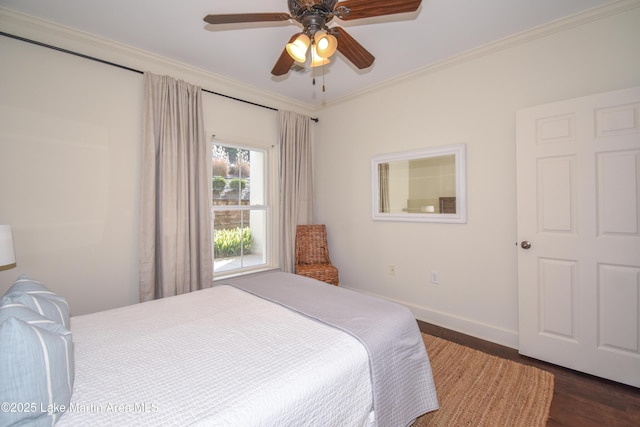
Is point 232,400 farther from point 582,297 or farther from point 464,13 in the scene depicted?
point 464,13

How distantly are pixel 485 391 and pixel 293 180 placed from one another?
291 cm

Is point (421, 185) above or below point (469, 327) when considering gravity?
above

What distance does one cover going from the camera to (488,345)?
100.0 inches

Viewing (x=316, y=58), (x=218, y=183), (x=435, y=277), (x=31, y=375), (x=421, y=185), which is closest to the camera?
(x=31, y=375)

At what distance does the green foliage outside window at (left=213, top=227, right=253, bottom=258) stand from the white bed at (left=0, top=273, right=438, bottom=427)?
151 cm

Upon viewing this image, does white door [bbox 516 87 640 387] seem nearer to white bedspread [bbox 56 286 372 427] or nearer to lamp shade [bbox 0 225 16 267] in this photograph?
white bedspread [bbox 56 286 372 427]

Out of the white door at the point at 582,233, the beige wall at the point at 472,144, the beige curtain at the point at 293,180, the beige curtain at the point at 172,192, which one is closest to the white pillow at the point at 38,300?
the beige curtain at the point at 172,192

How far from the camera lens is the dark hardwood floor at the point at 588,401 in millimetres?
1652

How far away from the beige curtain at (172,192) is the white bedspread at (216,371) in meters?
1.07

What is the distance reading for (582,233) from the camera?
210cm

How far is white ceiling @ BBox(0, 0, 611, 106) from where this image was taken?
2041mm

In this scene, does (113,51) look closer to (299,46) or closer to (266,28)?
(266,28)

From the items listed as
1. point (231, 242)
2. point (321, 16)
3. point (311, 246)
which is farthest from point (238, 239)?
point (321, 16)

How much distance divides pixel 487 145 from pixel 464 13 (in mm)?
1103
